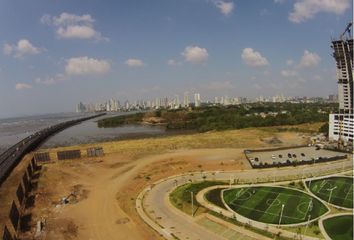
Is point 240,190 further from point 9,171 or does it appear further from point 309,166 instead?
point 9,171

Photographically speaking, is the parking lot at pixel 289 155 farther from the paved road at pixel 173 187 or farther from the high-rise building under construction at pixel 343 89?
the high-rise building under construction at pixel 343 89

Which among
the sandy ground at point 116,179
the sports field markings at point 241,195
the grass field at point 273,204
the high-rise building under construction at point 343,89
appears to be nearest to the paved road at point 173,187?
the sandy ground at point 116,179

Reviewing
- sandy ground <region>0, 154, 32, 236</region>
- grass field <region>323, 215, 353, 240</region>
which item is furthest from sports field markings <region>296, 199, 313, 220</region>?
sandy ground <region>0, 154, 32, 236</region>

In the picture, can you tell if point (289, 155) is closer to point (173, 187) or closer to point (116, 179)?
point (173, 187)

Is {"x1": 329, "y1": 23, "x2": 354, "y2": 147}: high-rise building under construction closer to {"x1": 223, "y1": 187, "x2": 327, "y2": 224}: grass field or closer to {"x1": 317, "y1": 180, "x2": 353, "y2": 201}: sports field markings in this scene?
{"x1": 317, "y1": 180, "x2": 353, "y2": 201}: sports field markings

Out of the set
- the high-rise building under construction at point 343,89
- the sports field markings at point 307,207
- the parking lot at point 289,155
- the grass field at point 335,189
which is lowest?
the sports field markings at point 307,207

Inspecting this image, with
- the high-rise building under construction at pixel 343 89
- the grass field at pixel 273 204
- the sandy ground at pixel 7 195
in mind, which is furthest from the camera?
the high-rise building under construction at pixel 343 89
